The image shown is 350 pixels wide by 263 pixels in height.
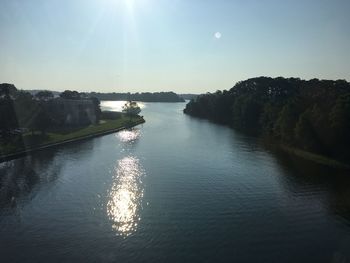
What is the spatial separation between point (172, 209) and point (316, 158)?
20.6 metres

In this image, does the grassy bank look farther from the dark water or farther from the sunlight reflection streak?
the sunlight reflection streak

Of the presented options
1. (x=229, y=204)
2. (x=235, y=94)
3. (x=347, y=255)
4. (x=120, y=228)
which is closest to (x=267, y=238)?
(x=347, y=255)

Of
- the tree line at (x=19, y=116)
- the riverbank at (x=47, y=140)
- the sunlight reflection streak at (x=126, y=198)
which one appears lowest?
the riverbank at (x=47, y=140)

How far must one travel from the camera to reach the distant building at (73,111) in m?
63.7

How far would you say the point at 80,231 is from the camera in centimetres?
1891

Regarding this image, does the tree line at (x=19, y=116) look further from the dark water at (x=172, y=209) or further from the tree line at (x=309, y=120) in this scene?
the tree line at (x=309, y=120)

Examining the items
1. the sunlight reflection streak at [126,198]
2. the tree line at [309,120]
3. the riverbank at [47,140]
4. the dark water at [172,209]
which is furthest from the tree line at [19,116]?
the tree line at [309,120]

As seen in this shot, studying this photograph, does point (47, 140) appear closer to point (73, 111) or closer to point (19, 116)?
point (19, 116)

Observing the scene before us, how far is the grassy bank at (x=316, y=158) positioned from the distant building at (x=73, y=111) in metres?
37.6

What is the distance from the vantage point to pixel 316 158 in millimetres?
37188

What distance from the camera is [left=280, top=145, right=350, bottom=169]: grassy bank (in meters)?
34.2

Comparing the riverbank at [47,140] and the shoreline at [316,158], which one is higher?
the shoreline at [316,158]

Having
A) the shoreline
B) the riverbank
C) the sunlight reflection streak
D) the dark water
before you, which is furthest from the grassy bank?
the riverbank

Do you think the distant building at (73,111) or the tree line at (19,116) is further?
the distant building at (73,111)
